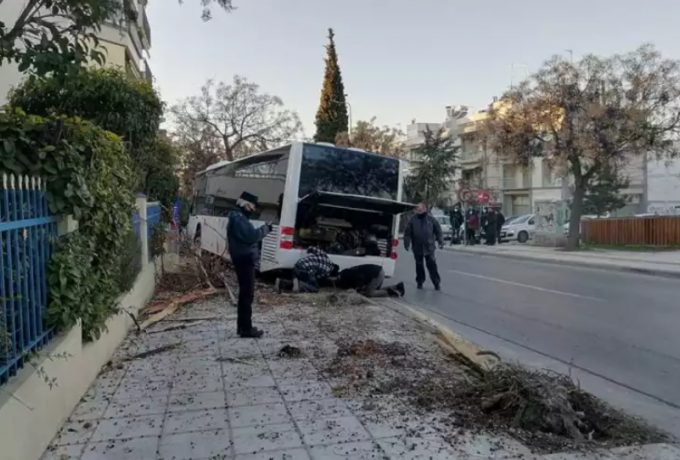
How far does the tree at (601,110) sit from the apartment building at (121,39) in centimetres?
1552

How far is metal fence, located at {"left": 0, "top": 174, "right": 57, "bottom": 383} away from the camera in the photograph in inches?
154

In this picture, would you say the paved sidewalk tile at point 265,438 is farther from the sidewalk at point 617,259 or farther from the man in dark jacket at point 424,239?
the sidewalk at point 617,259

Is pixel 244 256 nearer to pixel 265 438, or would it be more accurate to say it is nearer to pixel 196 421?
pixel 196 421

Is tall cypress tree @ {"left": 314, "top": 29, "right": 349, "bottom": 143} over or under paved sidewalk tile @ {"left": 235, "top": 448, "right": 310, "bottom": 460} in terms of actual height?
over

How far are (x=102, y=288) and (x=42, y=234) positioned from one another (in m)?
1.48

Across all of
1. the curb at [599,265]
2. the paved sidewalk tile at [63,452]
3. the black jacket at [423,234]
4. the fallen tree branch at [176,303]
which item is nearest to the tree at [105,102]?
the fallen tree branch at [176,303]

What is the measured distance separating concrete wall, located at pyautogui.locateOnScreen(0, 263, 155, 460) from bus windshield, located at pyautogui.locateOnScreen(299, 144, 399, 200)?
707 centimetres

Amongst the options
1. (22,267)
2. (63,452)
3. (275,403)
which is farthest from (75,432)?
(275,403)

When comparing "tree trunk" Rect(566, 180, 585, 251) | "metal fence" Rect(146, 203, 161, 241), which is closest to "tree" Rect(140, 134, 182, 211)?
"metal fence" Rect(146, 203, 161, 241)

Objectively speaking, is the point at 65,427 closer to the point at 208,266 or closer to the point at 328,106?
the point at 208,266

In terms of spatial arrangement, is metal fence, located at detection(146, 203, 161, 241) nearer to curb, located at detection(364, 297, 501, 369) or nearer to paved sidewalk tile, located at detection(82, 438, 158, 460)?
curb, located at detection(364, 297, 501, 369)

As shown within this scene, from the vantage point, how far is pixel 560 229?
30453 millimetres

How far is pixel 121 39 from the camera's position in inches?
909

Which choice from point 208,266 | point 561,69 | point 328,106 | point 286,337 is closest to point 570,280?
point 208,266
